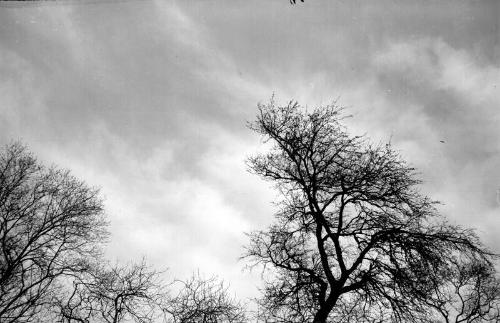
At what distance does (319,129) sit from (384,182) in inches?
110

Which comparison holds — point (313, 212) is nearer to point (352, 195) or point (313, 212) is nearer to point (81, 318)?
point (352, 195)

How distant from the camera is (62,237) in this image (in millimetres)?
13398

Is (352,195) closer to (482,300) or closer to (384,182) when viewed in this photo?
(384,182)

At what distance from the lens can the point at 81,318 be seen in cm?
1049

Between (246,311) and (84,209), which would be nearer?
(246,311)

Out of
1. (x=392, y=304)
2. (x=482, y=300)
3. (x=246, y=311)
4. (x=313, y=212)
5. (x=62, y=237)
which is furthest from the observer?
(x=482, y=300)

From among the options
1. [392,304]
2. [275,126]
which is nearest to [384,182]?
[392,304]

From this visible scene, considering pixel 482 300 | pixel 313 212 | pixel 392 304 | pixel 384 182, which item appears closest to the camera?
pixel 392 304

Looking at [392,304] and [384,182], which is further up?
[384,182]

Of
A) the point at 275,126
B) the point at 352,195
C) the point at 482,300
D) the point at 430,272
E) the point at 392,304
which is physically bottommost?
→ the point at 392,304

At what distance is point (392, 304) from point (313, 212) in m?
3.44

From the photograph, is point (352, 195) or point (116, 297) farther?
point (116, 297)

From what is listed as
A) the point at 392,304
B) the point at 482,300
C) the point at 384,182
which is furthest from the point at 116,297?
the point at 482,300

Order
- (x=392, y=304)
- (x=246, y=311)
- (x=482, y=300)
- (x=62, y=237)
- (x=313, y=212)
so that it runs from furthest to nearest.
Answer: (x=482, y=300) < (x=62, y=237) < (x=246, y=311) < (x=313, y=212) < (x=392, y=304)
